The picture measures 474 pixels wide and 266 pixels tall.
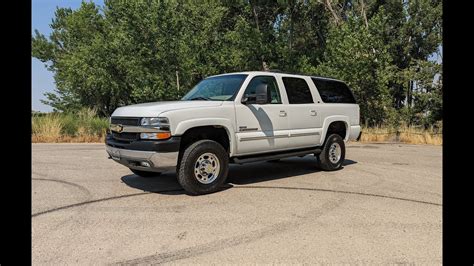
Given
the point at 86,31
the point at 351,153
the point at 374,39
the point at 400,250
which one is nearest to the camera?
the point at 400,250

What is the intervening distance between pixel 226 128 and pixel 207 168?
2.40 ft

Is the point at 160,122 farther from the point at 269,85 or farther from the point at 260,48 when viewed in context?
the point at 260,48

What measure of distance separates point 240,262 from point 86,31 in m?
42.4

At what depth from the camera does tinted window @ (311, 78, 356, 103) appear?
832cm

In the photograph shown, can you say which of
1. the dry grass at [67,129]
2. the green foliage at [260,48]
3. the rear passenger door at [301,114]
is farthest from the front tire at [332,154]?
the green foliage at [260,48]

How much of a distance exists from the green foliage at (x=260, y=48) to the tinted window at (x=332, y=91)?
11873 mm

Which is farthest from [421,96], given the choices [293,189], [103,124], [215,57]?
[293,189]

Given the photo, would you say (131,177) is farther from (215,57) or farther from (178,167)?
(215,57)

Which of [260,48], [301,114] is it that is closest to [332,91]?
[301,114]

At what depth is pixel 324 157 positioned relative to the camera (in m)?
8.23

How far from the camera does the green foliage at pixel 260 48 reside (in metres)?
24.3

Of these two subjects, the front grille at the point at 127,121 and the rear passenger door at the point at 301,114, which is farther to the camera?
the rear passenger door at the point at 301,114

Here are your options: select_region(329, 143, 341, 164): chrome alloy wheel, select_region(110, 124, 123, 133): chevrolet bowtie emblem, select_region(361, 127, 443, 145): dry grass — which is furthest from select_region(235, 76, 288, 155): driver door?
select_region(361, 127, 443, 145): dry grass

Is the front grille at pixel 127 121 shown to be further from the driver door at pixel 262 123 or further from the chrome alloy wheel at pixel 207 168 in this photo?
the driver door at pixel 262 123
